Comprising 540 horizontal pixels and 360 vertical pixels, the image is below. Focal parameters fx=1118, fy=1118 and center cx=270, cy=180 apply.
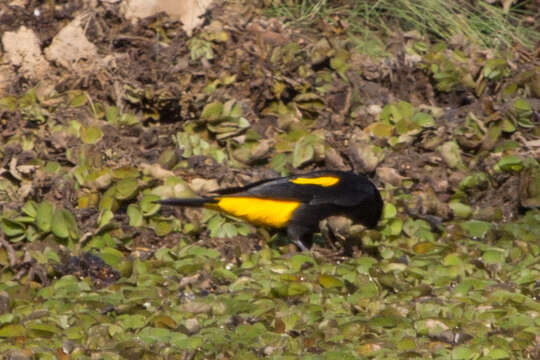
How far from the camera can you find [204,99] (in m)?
7.85

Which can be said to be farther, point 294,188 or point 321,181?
point 321,181

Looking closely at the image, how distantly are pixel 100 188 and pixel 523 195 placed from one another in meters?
2.75

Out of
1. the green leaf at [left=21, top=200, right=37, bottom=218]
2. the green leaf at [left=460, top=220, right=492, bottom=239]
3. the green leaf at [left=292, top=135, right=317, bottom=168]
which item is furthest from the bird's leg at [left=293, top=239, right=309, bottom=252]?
the green leaf at [left=21, top=200, right=37, bottom=218]

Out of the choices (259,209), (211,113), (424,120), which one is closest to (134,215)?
(259,209)

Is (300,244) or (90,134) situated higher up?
(90,134)

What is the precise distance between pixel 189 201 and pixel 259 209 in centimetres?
51

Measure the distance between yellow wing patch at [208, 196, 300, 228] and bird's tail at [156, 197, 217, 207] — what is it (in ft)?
0.16

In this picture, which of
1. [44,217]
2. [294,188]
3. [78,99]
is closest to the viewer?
[44,217]

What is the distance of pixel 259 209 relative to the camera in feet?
22.5

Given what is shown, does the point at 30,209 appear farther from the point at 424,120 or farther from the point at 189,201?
the point at 424,120

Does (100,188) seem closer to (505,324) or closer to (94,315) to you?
(94,315)

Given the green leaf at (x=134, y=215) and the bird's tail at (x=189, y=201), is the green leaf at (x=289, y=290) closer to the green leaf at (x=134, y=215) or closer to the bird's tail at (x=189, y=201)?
the bird's tail at (x=189, y=201)

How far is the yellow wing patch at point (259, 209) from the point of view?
673 cm

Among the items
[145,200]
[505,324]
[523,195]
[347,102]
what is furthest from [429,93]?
[505,324]
